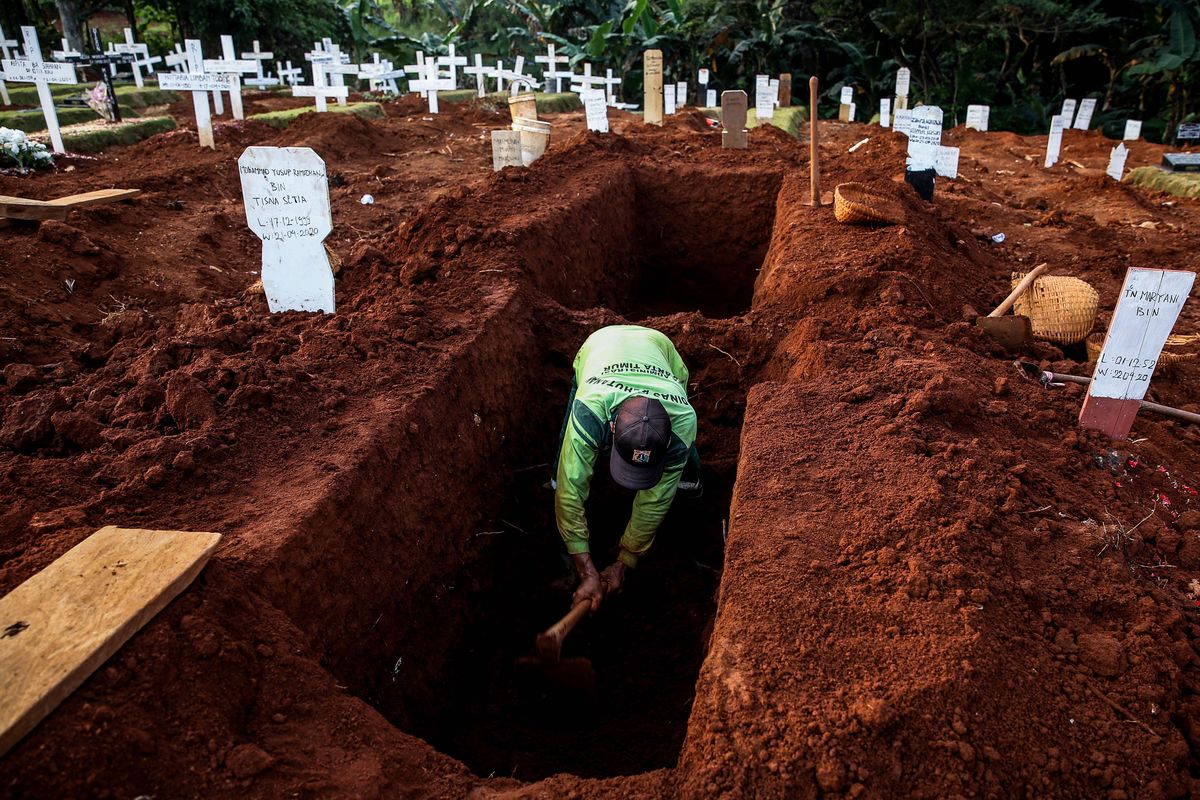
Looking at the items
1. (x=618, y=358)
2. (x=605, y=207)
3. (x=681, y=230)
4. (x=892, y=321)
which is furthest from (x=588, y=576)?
(x=681, y=230)

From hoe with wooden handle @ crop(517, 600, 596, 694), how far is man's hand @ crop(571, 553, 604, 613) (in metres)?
0.20

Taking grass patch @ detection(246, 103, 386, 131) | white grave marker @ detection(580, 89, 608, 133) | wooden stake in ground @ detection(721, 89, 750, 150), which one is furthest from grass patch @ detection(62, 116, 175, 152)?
wooden stake in ground @ detection(721, 89, 750, 150)

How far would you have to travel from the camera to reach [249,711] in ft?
6.75

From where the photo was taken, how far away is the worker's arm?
Answer: 353cm

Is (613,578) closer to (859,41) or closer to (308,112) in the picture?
(308,112)

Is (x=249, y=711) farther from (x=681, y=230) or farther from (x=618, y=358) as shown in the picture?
(x=681, y=230)

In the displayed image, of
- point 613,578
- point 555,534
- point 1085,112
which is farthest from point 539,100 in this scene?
point 613,578

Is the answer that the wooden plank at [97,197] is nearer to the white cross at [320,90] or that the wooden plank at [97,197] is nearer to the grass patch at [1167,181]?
the white cross at [320,90]

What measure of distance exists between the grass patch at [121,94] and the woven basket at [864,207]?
47.6ft

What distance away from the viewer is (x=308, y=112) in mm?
12250

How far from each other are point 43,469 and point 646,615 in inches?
111

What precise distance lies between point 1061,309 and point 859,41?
1926 centimetres

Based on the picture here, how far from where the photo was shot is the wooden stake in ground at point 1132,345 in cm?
291

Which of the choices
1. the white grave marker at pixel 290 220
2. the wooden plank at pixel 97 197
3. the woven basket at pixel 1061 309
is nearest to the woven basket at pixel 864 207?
the woven basket at pixel 1061 309
